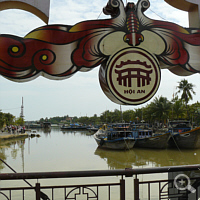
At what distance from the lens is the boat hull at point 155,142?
58.4 feet

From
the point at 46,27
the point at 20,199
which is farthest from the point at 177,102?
the point at 46,27

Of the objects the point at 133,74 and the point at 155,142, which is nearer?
the point at 133,74

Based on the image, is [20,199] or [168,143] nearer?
[20,199]

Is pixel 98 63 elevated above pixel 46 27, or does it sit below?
below

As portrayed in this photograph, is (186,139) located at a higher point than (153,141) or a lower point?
higher

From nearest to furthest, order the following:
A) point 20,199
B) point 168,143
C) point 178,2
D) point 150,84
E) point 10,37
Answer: point 10,37 < point 150,84 < point 178,2 < point 20,199 < point 168,143

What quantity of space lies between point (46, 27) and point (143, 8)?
1594 mm

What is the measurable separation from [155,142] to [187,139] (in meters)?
2.40

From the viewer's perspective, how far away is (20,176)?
2.24 meters

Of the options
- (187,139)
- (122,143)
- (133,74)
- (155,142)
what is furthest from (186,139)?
(133,74)

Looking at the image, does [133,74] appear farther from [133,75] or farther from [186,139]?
[186,139]

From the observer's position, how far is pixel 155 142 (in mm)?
18203

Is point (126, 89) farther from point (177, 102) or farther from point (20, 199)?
point (177, 102)

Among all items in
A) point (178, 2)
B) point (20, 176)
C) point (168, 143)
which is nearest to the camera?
point (20, 176)
